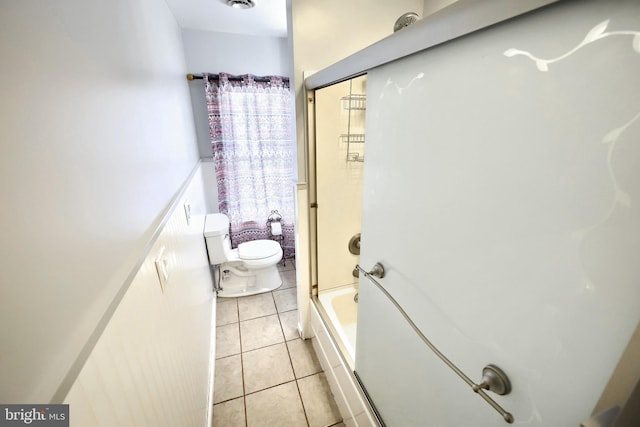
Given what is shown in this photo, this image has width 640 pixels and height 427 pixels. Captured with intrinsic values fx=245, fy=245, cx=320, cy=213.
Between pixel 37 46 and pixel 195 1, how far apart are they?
1.84 meters

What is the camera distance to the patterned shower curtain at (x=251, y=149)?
2.43 m

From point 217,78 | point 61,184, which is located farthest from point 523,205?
point 217,78

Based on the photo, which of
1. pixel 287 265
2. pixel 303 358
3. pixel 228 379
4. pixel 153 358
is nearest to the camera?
pixel 153 358

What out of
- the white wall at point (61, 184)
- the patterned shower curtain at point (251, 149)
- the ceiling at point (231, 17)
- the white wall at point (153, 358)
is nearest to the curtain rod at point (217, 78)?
the patterned shower curtain at point (251, 149)

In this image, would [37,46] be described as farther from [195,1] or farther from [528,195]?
[195,1]

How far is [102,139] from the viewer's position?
60cm

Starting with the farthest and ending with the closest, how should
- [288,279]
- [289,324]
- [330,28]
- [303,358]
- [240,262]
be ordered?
1. [288,279]
2. [240,262]
3. [289,324]
4. [303,358]
5. [330,28]

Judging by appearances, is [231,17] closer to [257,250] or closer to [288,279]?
[257,250]

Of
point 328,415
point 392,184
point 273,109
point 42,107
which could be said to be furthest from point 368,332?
point 273,109

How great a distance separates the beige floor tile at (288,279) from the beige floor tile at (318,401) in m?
1.05

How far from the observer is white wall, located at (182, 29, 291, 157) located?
229 cm

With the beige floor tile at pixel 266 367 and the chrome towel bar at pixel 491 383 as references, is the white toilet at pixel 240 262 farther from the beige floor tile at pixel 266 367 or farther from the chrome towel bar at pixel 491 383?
the chrome towel bar at pixel 491 383

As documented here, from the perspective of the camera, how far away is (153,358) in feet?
2.36

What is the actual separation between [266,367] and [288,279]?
3.50 feet
